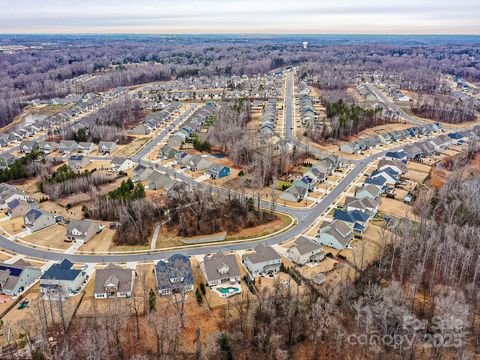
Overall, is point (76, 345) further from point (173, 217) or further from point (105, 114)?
point (105, 114)

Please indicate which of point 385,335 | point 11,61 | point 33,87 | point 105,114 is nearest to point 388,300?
point 385,335

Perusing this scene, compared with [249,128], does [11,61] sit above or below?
above

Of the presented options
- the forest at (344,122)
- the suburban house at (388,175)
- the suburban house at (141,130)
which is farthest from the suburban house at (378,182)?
the suburban house at (141,130)

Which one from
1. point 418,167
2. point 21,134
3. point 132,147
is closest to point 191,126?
point 132,147

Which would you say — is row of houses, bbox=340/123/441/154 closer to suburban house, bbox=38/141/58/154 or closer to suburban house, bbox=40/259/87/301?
suburban house, bbox=40/259/87/301

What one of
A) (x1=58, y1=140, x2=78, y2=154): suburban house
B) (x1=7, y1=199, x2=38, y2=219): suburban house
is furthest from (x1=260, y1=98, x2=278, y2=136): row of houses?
(x1=7, y1=199, x2=38, y2=219): suburban house

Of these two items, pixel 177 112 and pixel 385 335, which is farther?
pixel 177 112

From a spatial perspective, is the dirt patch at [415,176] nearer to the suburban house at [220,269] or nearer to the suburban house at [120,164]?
the suburban house at [220,269]
